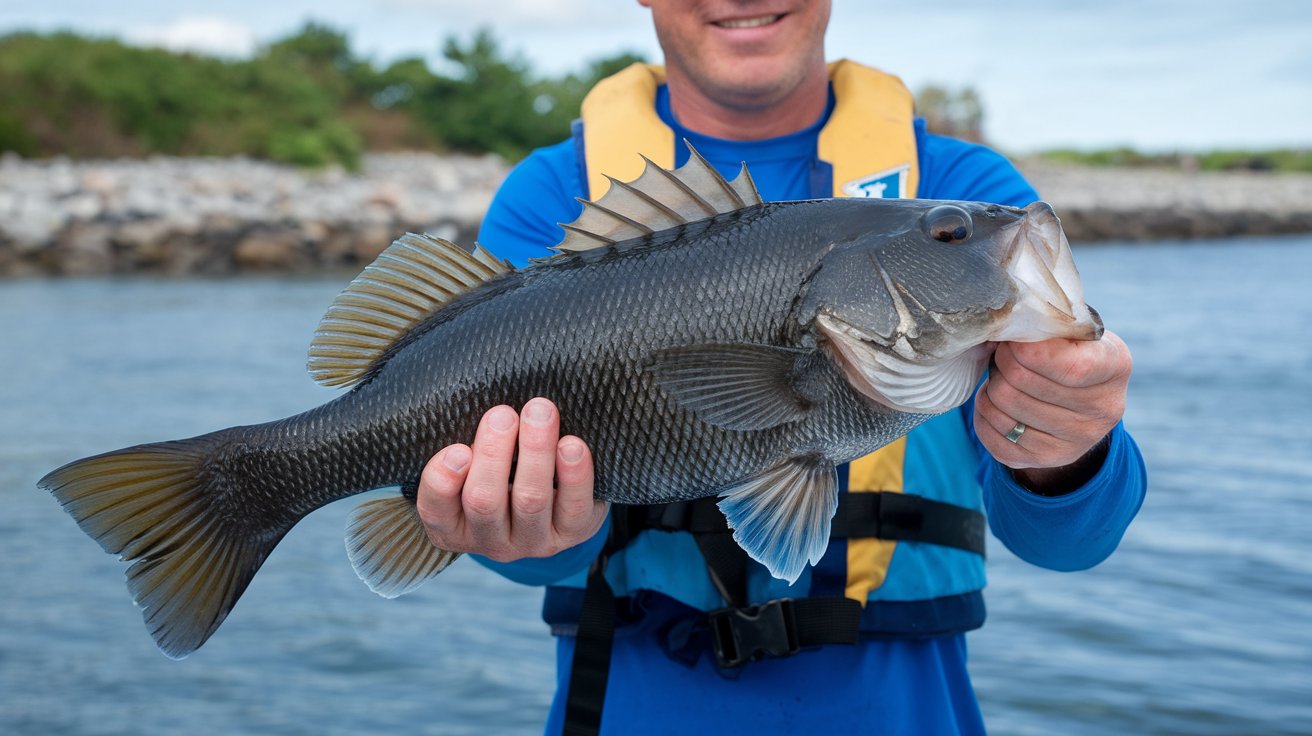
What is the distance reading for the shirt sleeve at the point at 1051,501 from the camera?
229 centimetres

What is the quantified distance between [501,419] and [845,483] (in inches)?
37.8

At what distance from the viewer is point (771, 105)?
2855 mm

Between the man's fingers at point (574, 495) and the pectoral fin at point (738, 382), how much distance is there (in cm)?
19

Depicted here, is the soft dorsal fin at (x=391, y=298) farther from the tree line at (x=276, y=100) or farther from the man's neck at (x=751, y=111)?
the tree line at (x=276, y=100)

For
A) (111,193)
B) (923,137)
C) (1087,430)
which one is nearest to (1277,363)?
(923,137)

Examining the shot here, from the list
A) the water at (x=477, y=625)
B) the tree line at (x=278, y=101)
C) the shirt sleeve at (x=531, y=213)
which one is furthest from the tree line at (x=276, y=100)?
the shirt sleeve at (x=531, y=213)

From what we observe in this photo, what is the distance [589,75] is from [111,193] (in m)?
20.9

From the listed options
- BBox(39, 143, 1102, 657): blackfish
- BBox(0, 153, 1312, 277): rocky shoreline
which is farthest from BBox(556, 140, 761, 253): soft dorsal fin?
BBox(0, 153, 1312, 277): rocky shoreline

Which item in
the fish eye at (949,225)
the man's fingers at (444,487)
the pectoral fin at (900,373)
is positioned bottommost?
the pectoral fin at (900,373)

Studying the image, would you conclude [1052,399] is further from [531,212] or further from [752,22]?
[531,212]

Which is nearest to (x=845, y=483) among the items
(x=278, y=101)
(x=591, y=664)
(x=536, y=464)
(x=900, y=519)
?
(x=900, y=519)

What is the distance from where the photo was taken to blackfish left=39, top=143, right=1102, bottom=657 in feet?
6.64

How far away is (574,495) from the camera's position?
7.01 feet

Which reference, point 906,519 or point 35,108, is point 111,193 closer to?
point 35,108
